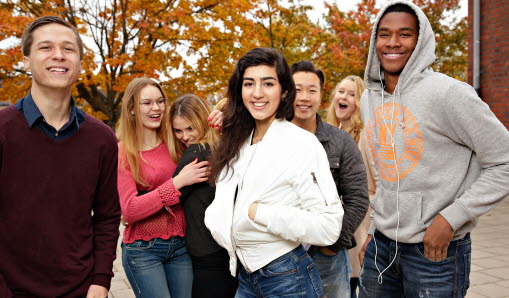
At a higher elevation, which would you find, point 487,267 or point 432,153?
point 432,153

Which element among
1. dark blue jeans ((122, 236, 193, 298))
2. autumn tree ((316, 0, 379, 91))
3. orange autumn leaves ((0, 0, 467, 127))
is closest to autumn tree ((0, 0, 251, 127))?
orange autumn leaves ((0, 0, 467, 127))

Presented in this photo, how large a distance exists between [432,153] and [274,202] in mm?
788

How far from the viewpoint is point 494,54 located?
10.2m

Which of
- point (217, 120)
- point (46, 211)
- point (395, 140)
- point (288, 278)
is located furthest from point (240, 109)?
point (46, 211)

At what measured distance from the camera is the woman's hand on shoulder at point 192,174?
2.80m

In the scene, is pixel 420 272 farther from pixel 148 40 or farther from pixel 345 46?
pixel 345 46

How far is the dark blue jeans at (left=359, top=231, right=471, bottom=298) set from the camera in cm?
218

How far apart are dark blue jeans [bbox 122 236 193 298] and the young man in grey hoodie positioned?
118cm

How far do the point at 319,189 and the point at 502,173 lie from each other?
2.65ft

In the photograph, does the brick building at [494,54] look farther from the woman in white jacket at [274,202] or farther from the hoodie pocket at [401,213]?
the woman in white jacket at [274,202]

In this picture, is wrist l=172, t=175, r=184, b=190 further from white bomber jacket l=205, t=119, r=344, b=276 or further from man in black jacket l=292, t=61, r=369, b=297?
man in black jacket l=292, t=61, r=369, b=297

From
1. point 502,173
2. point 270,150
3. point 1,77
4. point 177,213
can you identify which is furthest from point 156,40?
point 502,173

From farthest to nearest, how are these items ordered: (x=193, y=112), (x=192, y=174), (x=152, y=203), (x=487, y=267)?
(x=487, y=267) → (x=193, y=112) → (x=152, y=203) → (x=192, y=174)

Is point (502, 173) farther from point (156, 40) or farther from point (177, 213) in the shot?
point (156, 40)
